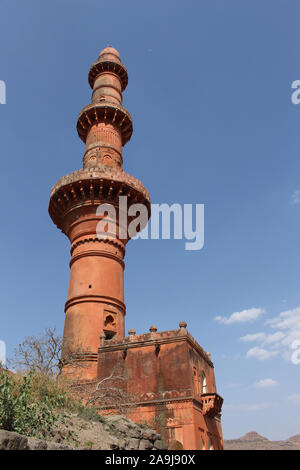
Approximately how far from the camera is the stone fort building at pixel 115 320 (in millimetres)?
13109

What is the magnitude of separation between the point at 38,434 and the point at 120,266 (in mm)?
11317

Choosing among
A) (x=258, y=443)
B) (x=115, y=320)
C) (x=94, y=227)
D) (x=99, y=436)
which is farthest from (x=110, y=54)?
(x=258, y=443)

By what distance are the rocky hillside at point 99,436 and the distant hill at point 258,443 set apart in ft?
121

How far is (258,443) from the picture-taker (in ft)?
146

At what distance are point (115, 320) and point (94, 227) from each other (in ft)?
14.2

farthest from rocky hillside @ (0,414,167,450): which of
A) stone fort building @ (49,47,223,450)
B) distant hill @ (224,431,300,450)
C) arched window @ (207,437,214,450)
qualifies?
distant hill @ (224,431,300,450)

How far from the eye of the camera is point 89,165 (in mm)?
20516

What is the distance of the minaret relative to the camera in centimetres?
1609

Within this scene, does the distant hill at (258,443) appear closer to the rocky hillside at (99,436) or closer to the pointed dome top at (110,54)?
the rocky hillside at (99,436)

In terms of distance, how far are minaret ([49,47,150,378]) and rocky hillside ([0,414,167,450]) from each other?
4850 mm

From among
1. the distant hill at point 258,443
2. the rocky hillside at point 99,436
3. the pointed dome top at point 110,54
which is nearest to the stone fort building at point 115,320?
the rocky hillside at point 99,436

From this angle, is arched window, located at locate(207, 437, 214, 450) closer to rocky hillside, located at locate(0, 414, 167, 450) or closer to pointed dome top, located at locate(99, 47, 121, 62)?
rocky hillside, located at locate(0, 414, 167, 450)
